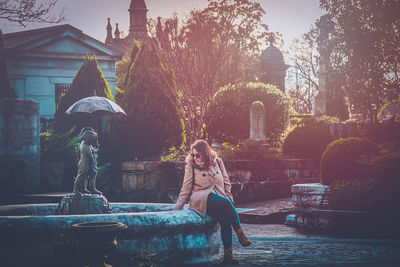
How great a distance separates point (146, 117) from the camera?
1773cm

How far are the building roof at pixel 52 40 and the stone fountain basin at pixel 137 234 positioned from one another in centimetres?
1893

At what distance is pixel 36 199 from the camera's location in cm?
1304

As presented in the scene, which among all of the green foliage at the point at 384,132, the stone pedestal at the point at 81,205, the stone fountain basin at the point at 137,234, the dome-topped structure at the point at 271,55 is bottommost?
the stone fountain basin at the point at 137,234

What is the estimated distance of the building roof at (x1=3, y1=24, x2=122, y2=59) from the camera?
2478 centimetres

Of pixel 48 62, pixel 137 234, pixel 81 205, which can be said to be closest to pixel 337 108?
pixel 48 62

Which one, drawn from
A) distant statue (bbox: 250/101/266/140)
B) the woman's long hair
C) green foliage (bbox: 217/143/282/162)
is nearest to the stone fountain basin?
the woman's long hair

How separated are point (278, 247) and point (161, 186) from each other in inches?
274

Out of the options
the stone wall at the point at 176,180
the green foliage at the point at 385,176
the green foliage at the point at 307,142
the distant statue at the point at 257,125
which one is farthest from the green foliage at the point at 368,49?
the green foliage at the point at 385,176

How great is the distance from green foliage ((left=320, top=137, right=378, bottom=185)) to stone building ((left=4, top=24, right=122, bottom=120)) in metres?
15.4

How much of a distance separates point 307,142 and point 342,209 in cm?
961

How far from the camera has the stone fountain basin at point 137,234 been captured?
6703 mm

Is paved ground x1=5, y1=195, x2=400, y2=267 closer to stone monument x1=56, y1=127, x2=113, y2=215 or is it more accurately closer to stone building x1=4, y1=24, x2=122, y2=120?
stone monument x1=56, y1=127, x2=113, y2=215

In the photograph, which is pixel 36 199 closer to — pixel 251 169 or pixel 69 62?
pixel 251 169

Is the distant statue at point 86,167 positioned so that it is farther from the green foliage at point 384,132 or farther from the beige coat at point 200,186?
the green foliage at point 384,132
